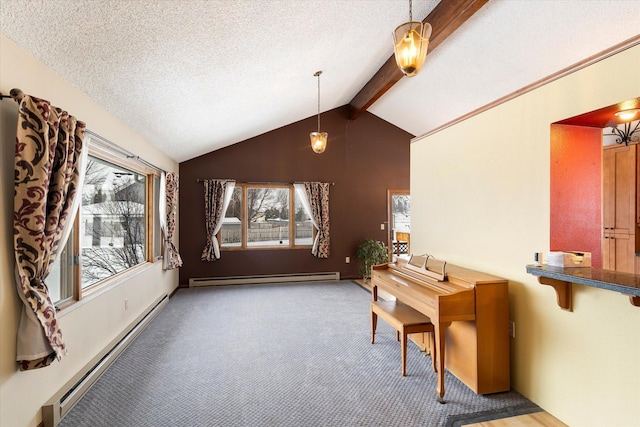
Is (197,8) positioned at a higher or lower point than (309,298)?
higher

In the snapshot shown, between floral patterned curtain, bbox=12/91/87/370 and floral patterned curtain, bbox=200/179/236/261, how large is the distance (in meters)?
3.91

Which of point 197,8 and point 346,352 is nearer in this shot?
point 197,8

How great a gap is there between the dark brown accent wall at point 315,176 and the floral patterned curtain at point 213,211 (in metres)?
0.15

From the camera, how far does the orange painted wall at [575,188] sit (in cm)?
216

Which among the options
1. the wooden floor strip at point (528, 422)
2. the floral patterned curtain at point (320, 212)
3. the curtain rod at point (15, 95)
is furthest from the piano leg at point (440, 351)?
the floral patterned curtain at point (320, 212)

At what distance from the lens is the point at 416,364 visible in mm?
2887

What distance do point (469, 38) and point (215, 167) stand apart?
4.43 metres

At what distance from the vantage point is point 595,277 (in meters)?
1.73

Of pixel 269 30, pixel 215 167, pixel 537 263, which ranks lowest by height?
pixel 537 263

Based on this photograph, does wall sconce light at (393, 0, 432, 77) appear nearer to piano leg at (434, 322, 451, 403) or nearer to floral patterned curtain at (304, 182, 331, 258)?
piano leg at (434, 322, 451, 403)

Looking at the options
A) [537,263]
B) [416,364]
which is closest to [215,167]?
[416,364]

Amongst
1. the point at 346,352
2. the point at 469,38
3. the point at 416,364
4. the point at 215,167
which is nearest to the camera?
the point at 416,364

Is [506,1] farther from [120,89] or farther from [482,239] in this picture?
[120,89]

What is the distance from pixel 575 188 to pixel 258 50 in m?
2.68
